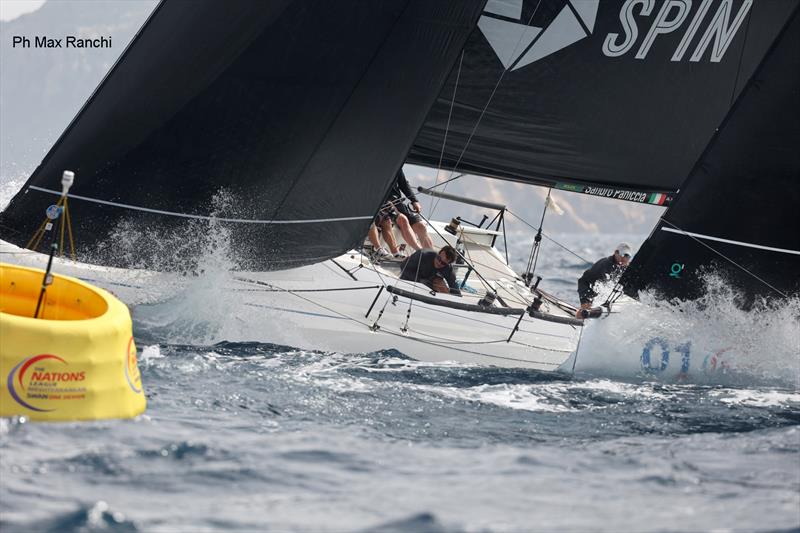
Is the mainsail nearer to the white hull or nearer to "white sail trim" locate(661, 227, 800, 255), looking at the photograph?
"white sail trim" locate(661, 227, 800, 255)

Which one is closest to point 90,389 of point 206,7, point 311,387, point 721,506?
point 311,387

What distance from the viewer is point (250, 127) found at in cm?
624

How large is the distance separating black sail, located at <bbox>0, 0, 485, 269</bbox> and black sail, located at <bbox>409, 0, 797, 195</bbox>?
4.06 ft

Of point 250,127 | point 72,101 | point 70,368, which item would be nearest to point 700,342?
point 250,127

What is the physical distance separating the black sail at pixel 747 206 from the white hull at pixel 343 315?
982 millimetres

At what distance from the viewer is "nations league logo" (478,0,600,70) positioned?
7.80 meters

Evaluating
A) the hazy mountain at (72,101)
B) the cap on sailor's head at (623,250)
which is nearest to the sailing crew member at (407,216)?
the cap on sailor's head at (623,250)

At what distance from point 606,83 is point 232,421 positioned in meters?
4.95

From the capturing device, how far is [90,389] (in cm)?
386

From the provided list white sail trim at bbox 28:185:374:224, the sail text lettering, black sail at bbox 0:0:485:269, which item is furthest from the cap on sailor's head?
white sail trim at bbox 28:185:374:224

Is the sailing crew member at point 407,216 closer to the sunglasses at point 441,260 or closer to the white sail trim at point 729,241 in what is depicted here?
the sunglasses at point 441,260

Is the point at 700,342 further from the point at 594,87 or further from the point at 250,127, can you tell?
the point at 250,127

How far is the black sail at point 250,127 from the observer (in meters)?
6.05

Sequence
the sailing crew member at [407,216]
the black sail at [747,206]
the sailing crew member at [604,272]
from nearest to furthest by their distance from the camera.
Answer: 1. the black sail at [747,206]
2. the sailing crew member at [407,216]
3. the sailing crew member at [604,272]
